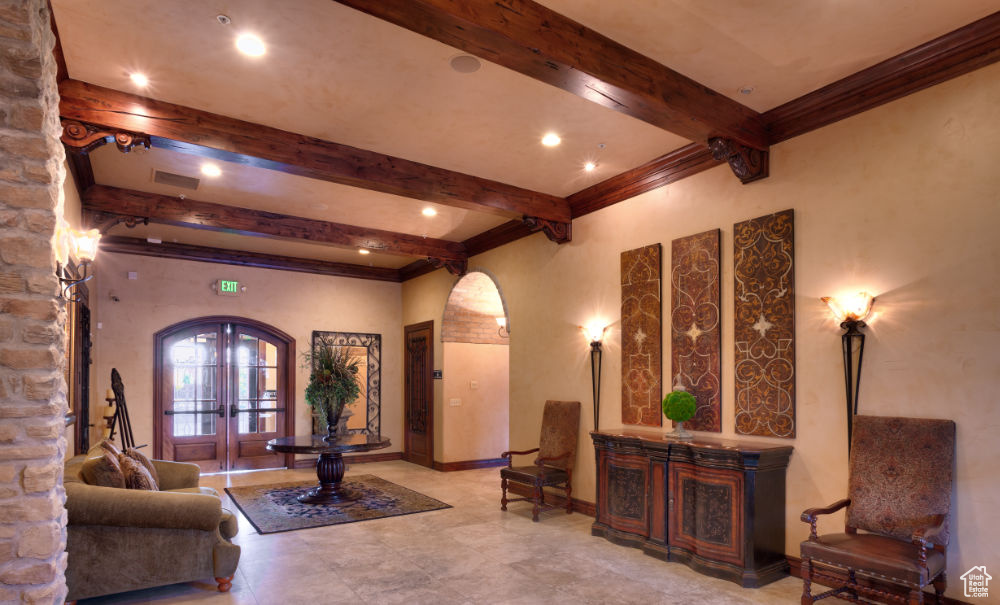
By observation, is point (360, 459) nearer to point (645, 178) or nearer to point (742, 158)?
point (645, 178)

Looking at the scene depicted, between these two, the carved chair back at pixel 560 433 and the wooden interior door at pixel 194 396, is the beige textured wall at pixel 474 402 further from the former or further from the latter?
the wooden interior door at pixel 194 396

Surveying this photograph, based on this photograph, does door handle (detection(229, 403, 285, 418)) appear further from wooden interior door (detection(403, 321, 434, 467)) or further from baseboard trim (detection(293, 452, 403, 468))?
wooden interior door (detection(403, 321, 434, 467))

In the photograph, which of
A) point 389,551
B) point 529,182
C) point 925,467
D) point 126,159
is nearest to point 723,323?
point 925,467

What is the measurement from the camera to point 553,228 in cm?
648

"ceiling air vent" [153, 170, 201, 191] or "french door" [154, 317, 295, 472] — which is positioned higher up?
"ceiling air vent" [153, 170, 201, 191]

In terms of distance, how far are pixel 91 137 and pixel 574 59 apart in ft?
11.1

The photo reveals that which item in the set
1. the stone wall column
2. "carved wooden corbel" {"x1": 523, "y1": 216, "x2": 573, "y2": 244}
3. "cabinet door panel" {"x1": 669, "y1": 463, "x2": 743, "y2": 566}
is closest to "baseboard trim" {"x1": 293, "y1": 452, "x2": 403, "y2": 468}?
"carved wooden corbel" {"x1": 523, "y1": 216, "x2": 573, "y2": 244}

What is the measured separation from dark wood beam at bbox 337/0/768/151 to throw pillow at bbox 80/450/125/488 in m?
3.33

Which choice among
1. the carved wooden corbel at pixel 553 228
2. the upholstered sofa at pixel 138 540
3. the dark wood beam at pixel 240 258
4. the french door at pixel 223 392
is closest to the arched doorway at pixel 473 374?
the dark wood beam at pixel 240 258

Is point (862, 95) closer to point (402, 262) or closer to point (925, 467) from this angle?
point (925, 467)

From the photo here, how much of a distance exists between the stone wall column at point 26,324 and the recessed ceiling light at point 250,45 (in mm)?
1044

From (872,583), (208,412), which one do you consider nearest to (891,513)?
(872,583)

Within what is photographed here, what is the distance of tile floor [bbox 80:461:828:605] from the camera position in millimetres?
3820

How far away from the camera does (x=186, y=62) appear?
3680 millimetres
